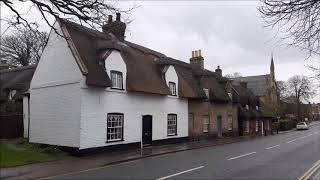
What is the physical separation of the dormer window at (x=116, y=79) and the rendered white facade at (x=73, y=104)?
0.29 m

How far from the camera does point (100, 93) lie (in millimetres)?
24969

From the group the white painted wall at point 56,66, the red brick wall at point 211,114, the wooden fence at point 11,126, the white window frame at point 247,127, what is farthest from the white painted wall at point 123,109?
the white window frame at point 247,127

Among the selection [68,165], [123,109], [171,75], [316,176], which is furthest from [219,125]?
[316,176]

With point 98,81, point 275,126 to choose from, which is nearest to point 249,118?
point 275,126

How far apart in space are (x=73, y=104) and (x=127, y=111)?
4.35m

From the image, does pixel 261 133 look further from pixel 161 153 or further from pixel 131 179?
pixel 131 179

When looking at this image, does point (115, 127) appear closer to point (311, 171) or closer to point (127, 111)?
point (127, 111)

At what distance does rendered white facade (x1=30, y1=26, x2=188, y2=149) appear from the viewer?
938 inches

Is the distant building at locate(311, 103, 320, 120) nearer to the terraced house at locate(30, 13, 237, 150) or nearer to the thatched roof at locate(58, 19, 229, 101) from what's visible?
the thatched roof at locate(58, 19, 229, 101)

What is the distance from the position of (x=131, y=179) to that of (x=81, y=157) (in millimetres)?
9116

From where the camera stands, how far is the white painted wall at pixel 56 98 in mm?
A: 24000

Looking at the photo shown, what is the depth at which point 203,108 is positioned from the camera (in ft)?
128

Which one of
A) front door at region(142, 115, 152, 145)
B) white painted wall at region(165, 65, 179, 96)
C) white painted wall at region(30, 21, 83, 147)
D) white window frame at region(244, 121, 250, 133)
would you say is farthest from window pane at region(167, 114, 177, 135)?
white window frame at region(244, 121, 250, 133)

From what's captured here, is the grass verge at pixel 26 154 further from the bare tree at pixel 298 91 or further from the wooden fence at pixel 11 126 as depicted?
the bare tree at pixel 298 91
